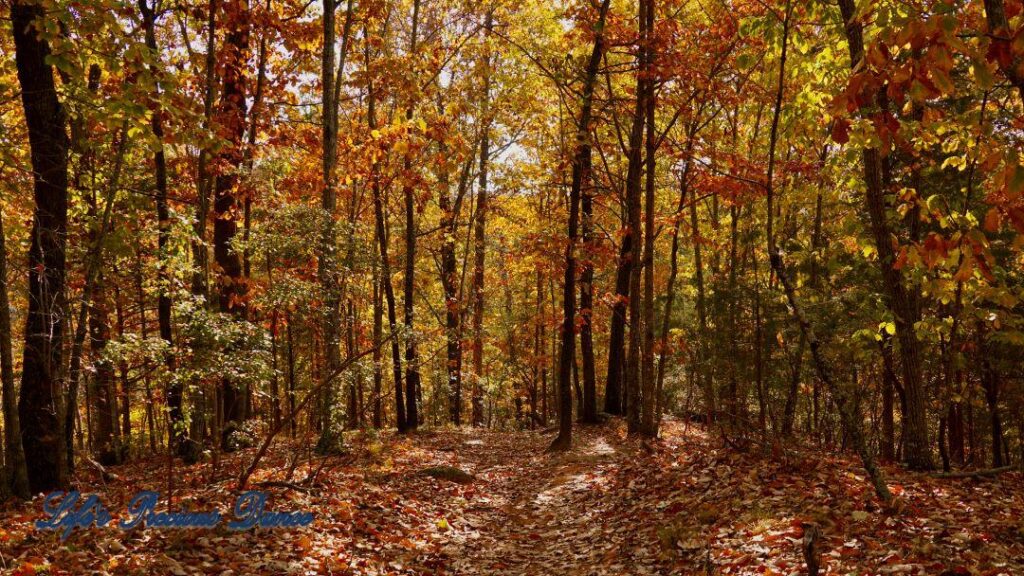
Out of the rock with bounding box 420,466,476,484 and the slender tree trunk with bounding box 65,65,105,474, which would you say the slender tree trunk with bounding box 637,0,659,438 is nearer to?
the rock with bounding box 420,466,476,484

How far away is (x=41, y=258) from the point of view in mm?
7219

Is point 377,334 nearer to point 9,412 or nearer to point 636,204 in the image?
point 636,204

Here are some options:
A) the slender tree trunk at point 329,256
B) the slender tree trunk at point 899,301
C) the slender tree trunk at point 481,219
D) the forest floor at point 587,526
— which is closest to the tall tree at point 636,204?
the forest floor at point 587,526

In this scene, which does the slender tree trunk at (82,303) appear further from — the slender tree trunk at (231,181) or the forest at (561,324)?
the slender tree trunk at (231,181)

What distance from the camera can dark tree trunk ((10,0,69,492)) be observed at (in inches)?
276

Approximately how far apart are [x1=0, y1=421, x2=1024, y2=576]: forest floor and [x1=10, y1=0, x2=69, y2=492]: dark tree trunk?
83 cm

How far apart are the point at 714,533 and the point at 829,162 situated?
4.68 m

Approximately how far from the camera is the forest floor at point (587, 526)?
4910 mm

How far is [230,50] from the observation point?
10.5 m

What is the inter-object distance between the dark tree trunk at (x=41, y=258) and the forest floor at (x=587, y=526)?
828mm

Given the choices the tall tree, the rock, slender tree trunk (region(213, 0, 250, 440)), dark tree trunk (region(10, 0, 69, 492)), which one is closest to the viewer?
dark tree trunk (region(10, 0, 69, 492))

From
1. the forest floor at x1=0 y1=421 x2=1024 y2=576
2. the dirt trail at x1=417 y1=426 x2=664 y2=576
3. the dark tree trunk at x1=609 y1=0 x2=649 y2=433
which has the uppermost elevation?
the dark tree trunk at x1=609 y1=0 x2=649 y2=433

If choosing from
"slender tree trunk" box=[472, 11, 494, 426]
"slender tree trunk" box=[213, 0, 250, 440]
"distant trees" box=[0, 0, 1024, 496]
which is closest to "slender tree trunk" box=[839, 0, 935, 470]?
"distant trees" box=[0, 0, 1024, 496]

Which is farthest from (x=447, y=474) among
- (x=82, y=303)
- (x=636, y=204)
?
(x=636, y=204)
